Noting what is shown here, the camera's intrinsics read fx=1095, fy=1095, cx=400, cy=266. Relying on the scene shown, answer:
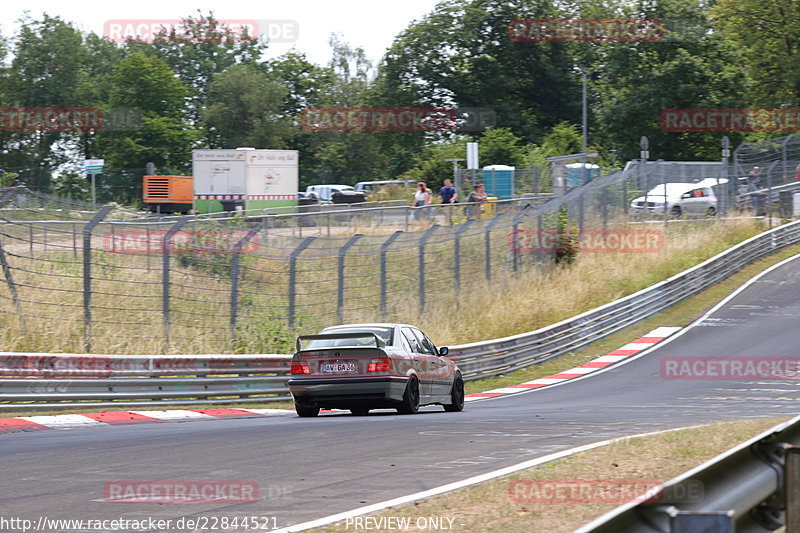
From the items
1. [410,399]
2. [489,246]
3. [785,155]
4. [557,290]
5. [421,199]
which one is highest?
[785,155]

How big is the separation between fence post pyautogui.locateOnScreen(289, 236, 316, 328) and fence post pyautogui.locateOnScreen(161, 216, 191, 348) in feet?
8.35

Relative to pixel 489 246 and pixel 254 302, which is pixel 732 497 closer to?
pixel 254 302

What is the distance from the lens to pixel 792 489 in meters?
5.27

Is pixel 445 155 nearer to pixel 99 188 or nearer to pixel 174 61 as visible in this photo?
pixel 99 188

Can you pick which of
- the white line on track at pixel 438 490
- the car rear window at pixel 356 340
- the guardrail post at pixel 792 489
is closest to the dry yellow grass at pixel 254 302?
the car rear window at pixel 356 340

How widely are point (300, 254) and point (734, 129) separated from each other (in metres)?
53.3

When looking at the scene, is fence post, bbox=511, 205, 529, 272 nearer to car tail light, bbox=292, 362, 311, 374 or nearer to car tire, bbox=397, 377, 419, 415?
car tire, bbox=397, 377, 419, 415

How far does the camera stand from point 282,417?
1551 cm

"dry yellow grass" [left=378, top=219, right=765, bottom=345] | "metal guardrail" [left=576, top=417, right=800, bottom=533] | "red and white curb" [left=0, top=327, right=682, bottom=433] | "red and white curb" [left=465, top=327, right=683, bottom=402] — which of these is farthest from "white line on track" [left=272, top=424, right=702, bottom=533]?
"dry yellow grass" [left=378, top=219, right=765, bottom=345]

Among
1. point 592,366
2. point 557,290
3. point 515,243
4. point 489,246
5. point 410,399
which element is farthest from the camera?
point 557,290

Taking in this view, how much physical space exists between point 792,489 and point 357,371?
9.92 metres

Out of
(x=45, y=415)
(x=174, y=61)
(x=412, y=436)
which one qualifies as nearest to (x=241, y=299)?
(x=45, y=415)

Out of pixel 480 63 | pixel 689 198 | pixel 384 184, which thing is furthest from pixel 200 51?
pixel 689 198

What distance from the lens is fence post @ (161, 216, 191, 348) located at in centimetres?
1775
